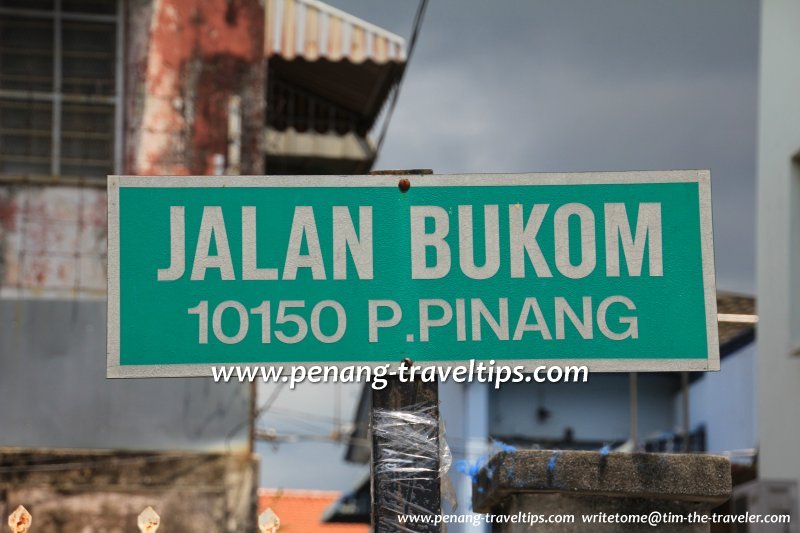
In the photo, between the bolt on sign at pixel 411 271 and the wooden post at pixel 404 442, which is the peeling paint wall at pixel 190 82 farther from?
the wooden post at pixel 404 442

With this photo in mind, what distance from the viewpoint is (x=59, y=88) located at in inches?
494

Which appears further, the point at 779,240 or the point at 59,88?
the point at 779,240

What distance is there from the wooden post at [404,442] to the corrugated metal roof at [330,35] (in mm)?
10332

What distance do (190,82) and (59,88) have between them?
1295 mm

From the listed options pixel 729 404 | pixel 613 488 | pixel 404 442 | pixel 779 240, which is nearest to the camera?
pixel 404 442

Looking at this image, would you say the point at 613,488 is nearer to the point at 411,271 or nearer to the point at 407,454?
the point at 407,454

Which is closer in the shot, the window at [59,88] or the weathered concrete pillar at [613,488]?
the weathered concrete pillar at [613,488]

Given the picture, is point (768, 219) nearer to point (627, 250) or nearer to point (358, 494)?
point (627, 250)

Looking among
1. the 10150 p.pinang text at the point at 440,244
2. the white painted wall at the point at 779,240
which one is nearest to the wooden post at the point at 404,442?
the 10150 p.pinang text at the point at 440,244

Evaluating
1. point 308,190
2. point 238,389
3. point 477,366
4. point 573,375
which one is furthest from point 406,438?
point 238,389

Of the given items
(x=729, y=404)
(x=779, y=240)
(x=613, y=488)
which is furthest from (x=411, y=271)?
(x=729, y=404)

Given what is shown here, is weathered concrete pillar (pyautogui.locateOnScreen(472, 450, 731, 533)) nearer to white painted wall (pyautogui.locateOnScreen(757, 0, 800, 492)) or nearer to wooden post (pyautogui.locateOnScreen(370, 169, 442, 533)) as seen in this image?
wooden post (pyautogui.locateOnScreen(370, 169, 442, 533))

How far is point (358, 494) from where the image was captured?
34.0 m

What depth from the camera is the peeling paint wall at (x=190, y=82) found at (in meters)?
12.3
